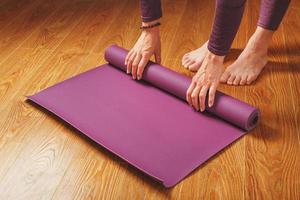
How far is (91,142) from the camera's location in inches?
51.3

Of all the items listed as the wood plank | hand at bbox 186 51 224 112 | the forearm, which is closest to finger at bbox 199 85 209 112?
hand at bbox 186 51 224 112

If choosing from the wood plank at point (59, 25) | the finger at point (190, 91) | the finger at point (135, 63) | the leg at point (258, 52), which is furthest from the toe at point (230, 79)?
the wood plank at point (59, 25)

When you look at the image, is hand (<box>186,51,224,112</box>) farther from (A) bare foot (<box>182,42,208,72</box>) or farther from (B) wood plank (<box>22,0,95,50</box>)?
(B) wood plank (<box>22,0,95,50</box>)

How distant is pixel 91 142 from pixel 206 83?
1.44 feet

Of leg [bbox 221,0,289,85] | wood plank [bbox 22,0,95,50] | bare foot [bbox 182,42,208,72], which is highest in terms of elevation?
leg [bbox 221,0,289,85]

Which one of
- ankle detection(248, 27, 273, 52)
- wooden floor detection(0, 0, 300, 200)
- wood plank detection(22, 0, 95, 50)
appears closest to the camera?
wooden floor detection(0, 0, 300, 200)

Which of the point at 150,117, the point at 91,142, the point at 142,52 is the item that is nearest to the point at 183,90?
the point at 150,117

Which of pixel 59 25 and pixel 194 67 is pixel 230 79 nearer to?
pixel 194 67

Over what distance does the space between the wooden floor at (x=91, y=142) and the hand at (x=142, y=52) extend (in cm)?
18

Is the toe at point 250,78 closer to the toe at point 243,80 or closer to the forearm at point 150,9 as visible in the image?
the toe at point 243,80

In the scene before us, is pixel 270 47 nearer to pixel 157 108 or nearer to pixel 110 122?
pixel 157 108

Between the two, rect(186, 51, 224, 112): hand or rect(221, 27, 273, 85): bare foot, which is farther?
rect(221, 27, 273, 85): bare foot

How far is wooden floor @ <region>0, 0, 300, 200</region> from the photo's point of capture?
3.68 ft

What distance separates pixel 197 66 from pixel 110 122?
53 centimetres
